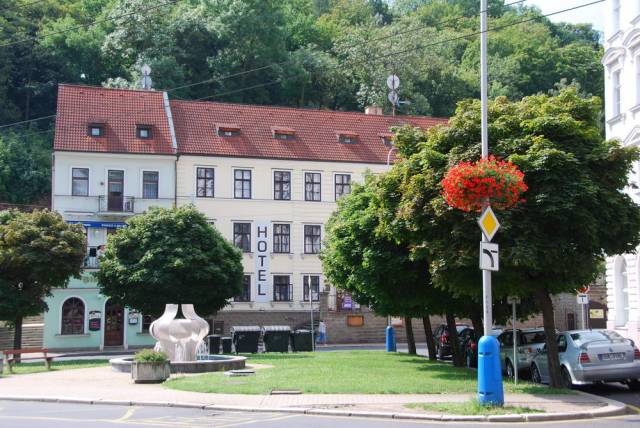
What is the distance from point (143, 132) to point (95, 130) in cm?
275

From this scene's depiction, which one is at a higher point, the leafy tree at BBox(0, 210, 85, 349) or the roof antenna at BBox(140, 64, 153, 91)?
the roof antenna at BBox(140, 64, 153, 91)

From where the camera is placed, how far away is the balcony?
4925cm

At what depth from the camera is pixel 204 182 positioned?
5134 centimetres

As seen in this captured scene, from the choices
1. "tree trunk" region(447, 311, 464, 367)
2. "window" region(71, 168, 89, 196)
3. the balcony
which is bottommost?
"tree trunk" region(447, 311, 464, 367)

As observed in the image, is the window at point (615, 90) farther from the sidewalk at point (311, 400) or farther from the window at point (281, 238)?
the window at point (281, 238)

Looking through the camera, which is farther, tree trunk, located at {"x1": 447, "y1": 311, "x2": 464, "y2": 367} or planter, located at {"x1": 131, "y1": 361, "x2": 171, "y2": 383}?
tree trunk, located at {"x1": 447, "y1": 311, "x2": 464, "y2": 367}

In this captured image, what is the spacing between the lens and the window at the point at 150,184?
50.5m

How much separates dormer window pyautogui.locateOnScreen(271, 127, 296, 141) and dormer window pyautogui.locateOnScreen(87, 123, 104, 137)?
10.4 metres

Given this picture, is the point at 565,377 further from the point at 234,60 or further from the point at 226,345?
the point at 234,60

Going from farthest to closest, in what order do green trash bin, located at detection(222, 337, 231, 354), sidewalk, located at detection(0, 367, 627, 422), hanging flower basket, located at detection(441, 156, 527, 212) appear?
green trash bin, located at detection(222, 337, 231, 354) < hanging flower basket, located at detection(441, 156, 527, 212) < sidewalk, located at detection(0, 367, 627, 422)

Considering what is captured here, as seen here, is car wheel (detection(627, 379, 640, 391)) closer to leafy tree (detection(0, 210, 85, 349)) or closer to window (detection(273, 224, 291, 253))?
leafy tree (detection(0, 210, 85, 349))

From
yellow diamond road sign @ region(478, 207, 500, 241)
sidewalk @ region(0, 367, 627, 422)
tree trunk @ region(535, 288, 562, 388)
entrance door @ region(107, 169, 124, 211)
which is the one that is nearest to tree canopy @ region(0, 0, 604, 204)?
entrance door @ region(107, 169, 124, 211)

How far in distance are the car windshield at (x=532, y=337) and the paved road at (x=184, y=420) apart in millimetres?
8709

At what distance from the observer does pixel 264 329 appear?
38469mm
